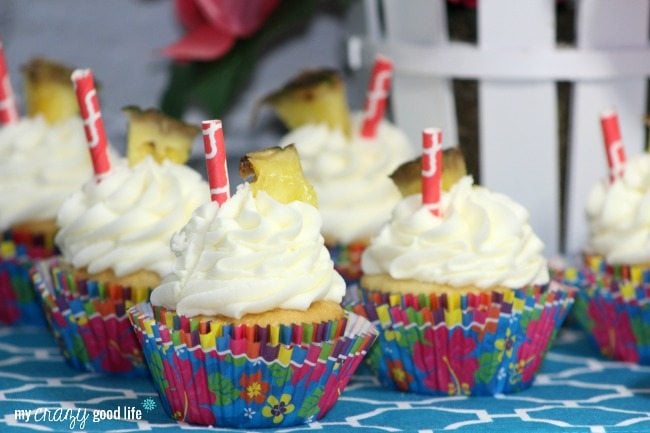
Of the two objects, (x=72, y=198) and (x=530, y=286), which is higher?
(x=72, y=198)

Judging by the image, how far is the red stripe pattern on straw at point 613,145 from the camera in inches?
92.6

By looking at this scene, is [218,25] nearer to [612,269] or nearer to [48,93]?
[48,93]

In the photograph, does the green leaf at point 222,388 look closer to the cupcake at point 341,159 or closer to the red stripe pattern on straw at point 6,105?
the cupcake at point 341,159

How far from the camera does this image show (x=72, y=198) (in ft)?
7.41

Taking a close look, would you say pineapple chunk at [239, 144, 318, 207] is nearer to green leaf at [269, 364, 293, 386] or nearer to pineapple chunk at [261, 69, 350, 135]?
green leaf at [269, 364, 293, 386]

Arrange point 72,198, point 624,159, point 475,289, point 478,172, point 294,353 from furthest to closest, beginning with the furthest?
point 478,172
point 624,159
point 72,198
point 475,289
point 294,353

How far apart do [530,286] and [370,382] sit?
0.95ft

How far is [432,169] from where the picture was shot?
83.1 inches

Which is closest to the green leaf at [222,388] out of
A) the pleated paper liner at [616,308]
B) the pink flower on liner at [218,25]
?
the pleated paper liner at [616,308]

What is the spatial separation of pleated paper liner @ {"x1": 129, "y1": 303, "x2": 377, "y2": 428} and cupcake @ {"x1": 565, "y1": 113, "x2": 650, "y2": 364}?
549 mm

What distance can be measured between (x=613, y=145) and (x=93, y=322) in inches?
35.2

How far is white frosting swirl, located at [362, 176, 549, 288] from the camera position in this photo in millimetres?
2111

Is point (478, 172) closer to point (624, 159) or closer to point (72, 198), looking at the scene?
point (624, 159)

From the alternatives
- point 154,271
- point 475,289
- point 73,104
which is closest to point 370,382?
point 475,289
